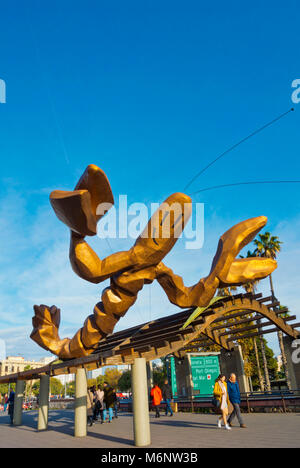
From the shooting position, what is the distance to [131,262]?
34.4ft

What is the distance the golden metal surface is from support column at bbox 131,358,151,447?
112 inches

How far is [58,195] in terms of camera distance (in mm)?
9789

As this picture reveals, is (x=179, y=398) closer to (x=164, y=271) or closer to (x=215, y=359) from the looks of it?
(x=215, y=359)

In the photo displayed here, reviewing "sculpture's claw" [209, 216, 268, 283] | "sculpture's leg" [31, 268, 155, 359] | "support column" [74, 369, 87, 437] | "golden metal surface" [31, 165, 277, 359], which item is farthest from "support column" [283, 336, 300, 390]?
"support column" [74, 369, 87, 437]

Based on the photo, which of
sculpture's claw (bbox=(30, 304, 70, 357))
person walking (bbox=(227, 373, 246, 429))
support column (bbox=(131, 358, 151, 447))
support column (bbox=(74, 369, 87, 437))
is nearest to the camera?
support column (bbox=(131, 358, 151, 447))

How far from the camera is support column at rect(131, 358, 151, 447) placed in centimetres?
822

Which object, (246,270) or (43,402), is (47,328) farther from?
(246,270)

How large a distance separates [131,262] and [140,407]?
12.8 feet

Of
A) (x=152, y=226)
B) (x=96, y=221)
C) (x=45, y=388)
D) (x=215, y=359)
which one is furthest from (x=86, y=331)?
(x=215, y=359)

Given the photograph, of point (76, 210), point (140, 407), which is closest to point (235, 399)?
point (140, 407)

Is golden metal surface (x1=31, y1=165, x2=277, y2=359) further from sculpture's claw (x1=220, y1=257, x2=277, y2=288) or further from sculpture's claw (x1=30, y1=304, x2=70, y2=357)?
sculpture's claw (x1=30, y1=304, x2=70, y2=357)

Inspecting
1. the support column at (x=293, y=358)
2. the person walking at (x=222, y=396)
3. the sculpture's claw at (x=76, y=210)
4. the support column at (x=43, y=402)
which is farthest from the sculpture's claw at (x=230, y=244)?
the support column at (x=293, y=358)

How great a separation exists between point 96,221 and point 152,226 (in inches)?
77.1

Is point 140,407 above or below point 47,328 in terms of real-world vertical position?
below
